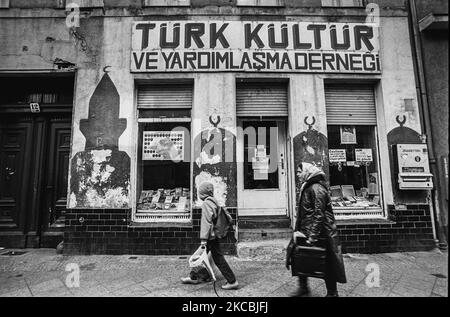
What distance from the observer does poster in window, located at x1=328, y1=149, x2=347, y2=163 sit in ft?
22.1

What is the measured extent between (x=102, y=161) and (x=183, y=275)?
322 centimetres

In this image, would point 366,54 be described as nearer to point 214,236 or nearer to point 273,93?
point 273,93

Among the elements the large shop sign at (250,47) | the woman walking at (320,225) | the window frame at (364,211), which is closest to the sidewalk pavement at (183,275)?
the woman walking at (320,225)

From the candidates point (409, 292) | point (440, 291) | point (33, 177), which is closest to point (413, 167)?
point (440, 291)

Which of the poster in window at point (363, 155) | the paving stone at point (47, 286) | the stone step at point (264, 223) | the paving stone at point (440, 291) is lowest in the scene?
the paving stone at point (440, 291)

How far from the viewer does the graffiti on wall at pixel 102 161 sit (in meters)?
6.24

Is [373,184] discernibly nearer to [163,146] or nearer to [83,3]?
[163,146]

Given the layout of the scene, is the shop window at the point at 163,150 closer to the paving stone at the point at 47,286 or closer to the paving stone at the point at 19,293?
A: the paving stone at the point at 47,286

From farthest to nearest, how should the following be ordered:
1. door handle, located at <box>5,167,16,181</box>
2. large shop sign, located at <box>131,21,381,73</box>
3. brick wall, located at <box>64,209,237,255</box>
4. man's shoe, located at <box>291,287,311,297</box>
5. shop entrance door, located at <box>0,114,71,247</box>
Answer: door handle, located at <box>5,167,16,181</box> < shop entrance door, located at <box>0,114,71,247</box> < large shop sign, located at <box>131,21,381,73</box> < brick wall, located at <box>64,209,237,255</box> < man's shoe, located at <box>291,287,311,297</box>

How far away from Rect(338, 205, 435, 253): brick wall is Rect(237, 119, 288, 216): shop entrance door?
150 centimetres

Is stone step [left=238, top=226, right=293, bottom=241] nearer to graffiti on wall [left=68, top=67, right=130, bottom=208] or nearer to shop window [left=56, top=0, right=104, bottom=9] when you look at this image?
graffiti on wall [left=68, top=67, right=130, bottom=208]

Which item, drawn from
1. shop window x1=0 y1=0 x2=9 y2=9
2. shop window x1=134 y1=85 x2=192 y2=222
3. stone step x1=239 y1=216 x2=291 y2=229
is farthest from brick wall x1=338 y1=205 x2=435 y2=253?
shop window x1=0 y1=0 x2=9 y2=9

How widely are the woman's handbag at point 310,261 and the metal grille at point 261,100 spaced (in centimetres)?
375
